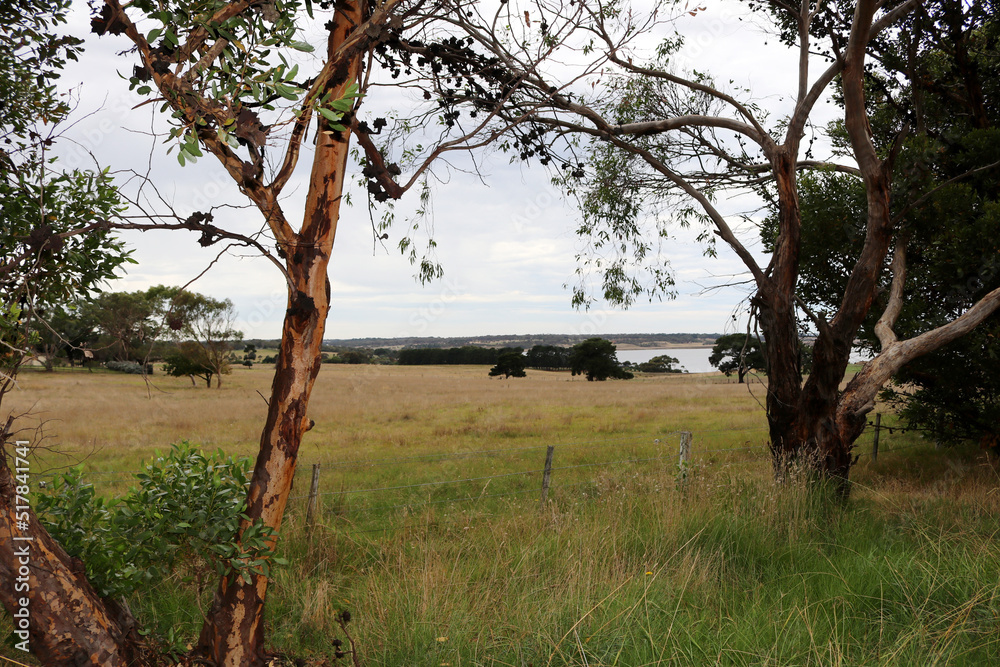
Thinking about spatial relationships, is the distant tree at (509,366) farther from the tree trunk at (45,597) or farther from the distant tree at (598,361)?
the tree trunk at (45,597)

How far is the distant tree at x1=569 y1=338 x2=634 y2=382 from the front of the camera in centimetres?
5253

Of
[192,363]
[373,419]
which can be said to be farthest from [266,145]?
[192,363]

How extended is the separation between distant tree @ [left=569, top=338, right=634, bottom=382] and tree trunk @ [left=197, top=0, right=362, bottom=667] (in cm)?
4853

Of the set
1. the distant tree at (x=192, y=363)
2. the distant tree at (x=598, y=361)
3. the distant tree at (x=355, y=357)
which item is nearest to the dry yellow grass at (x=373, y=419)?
the distant tree at (x=192, y=363)

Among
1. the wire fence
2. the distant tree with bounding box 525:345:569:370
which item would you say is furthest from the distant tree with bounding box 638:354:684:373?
the wire fence

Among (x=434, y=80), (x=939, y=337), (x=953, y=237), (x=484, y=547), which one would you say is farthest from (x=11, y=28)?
(x=953, y=237)

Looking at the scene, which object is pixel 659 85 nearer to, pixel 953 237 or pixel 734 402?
pixel 953 237

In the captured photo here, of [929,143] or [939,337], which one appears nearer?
[939,337]

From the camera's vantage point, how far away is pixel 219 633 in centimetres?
365

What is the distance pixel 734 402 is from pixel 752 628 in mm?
24686

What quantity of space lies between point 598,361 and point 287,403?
4984cm

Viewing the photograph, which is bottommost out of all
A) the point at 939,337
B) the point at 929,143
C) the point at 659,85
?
the point at 939,337

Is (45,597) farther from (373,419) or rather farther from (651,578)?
(373,419)

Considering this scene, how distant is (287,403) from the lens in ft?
12.3
